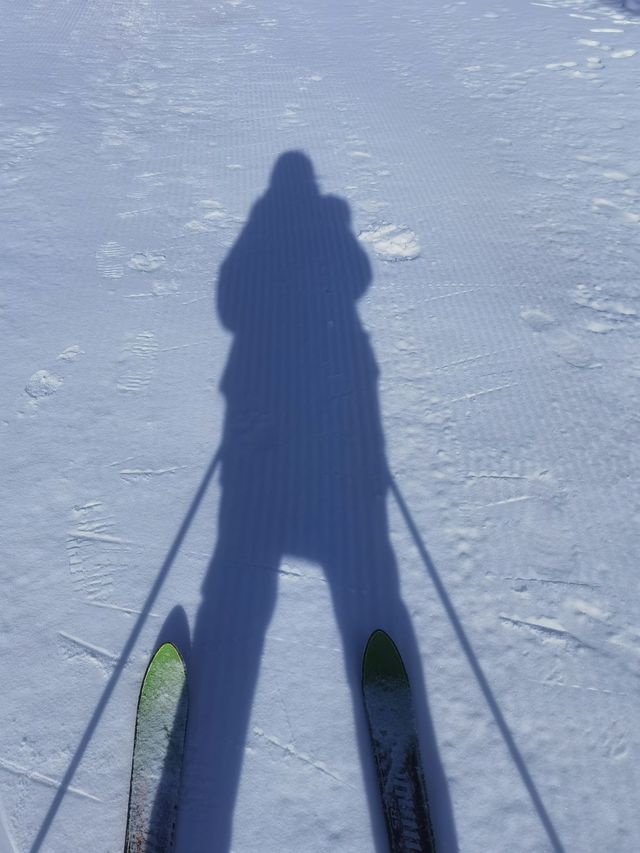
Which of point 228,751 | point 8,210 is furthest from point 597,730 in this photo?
point 8,210

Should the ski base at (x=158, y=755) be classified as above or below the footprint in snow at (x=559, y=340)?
below

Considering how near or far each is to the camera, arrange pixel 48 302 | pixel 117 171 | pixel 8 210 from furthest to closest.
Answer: pixel 117 171, pixel 8 210, pixel 48 302

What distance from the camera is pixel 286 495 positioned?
3092 mm

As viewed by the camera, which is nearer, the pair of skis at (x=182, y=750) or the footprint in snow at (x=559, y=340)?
the pair of skis at (x=182, y=750)

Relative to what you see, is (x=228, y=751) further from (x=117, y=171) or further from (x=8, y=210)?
(x=117, y=171)

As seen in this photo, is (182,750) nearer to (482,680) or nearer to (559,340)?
(482,680)

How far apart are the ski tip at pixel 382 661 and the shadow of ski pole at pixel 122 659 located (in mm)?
919

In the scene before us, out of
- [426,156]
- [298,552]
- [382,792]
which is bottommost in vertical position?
[382,792]

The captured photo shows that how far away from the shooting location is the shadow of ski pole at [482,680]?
2.13 metres

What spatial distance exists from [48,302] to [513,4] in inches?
351

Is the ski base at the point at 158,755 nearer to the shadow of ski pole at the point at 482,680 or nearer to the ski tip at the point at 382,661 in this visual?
the ski tip at the point at 382,661

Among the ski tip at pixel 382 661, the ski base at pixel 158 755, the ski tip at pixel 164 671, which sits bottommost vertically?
the ski base at pixel 158 755

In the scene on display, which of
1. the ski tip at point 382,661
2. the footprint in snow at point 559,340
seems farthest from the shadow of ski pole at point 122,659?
the footprint in snow at point 559,340

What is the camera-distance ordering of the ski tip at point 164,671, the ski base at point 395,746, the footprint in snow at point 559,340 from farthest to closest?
the footprint in snow at point 559,340, the ski tip at point 164,671, the ski base at point 395,746
